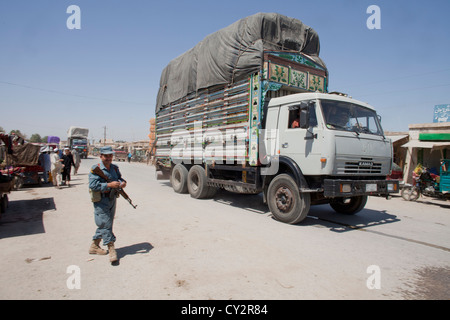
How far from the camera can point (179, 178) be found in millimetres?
10180

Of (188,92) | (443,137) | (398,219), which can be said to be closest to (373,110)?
(398,219)

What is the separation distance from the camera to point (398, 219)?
6.79 metres

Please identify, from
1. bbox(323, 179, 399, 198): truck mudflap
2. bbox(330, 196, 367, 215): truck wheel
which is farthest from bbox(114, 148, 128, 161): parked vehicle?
bbox(323, 179, 399, 198): truck mudflap

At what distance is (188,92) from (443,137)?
36.8ft

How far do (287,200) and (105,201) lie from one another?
3645 mm

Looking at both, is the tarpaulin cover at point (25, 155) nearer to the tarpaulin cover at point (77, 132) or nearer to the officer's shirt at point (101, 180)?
the officer's shirt at point (101, 180)

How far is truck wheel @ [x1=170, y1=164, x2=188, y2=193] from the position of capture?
32.1 feet

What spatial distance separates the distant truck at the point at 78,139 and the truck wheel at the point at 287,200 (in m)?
36.2

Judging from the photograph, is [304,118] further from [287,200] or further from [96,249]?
[96,249]

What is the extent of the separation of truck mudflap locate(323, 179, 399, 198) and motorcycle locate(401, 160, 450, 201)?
535cm

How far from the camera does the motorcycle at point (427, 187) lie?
32.1ft

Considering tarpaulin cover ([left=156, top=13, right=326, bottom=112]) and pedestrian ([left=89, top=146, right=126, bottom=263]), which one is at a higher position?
tarpaulin cover ([left=156, top=13, right=326, bottom=112])

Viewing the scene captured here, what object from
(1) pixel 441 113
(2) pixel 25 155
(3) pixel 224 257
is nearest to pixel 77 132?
(2) pixel 25 155

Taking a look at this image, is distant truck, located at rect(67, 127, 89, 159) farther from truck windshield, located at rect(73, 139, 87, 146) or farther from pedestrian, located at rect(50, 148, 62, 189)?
pedestrian, located at rect(50, 148, 62, 189)
